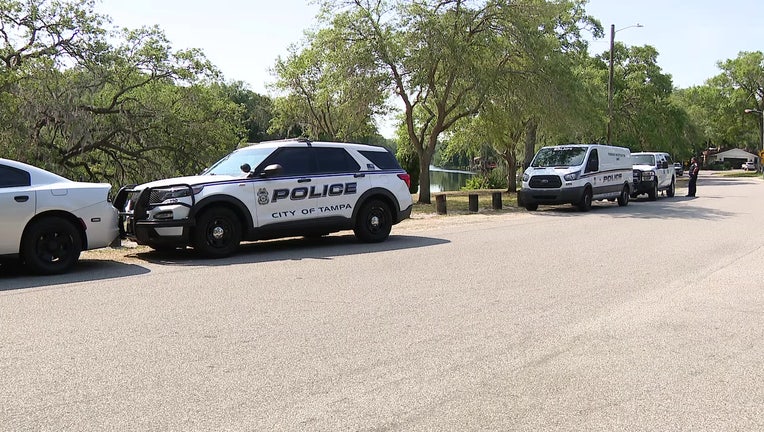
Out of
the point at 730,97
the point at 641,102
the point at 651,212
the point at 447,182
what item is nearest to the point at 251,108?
the point at 447,182

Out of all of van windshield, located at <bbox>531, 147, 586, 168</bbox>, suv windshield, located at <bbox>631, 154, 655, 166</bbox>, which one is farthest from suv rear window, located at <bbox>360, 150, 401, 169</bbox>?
suv windshield, located at <bbox>631, 154, 655, 166</bbox>

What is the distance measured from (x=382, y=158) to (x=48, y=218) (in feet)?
20.6

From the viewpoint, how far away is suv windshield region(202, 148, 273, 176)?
12156 mm

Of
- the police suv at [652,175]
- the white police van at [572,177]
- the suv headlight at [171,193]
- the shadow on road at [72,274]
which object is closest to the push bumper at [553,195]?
the white police van at [572,177]

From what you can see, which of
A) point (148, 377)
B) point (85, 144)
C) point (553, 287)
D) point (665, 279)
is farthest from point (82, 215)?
point (85, 144)

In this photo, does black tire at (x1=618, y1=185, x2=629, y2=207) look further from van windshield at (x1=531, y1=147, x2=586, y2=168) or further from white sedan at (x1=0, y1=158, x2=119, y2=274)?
white sedan at (x1=0, y1=158, x2=119, y2=274)

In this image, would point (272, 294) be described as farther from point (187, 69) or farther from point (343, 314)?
point (187, 69)

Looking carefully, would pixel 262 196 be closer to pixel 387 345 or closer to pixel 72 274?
pixel 72 274

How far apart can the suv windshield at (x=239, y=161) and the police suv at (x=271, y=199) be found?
0.07ft

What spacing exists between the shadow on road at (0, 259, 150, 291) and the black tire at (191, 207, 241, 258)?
1081 millimetres

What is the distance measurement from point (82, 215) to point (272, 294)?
11.4 feet

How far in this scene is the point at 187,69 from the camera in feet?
82.4

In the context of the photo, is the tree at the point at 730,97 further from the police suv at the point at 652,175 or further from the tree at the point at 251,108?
the police suv at the point at 652,175

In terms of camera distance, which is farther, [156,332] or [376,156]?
[376,156]
